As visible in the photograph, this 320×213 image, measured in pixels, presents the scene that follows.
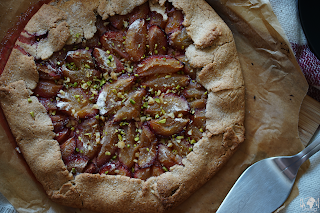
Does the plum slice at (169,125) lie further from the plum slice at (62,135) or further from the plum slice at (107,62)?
the plum slice at (62,135)

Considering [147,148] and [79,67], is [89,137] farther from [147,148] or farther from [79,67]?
[79,67]

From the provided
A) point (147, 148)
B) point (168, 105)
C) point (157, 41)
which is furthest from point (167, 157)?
point (157, 41)

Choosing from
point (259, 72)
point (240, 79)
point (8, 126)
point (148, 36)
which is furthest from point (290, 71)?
point (8, 126)

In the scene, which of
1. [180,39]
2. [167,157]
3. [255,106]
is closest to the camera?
[167,157]

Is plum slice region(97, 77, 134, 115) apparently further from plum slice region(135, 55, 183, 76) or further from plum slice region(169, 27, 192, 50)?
plum slice region(169, 27, 192, 50)

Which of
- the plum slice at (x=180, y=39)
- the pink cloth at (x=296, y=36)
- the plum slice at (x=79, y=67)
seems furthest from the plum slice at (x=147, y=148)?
the pink cloth at (x=296, y=36)

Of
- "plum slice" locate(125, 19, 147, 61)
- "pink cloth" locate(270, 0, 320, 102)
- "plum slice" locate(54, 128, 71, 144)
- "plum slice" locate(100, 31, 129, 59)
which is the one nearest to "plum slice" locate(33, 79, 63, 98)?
"plum slice" locate(54, 128, 71, 144)

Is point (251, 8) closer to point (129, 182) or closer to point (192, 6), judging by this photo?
point (192, 6)
